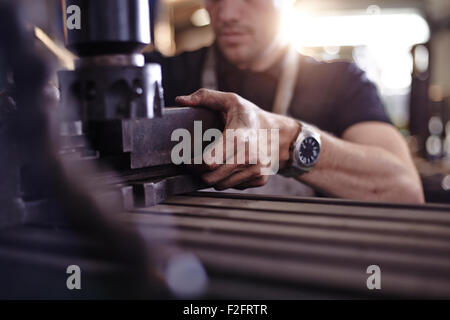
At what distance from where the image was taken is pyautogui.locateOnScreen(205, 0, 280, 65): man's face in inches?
53.1

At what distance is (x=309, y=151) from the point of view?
859mm

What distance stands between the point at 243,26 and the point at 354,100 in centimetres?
43

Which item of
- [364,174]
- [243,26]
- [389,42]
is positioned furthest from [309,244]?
[389,42]

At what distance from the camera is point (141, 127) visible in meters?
0.58

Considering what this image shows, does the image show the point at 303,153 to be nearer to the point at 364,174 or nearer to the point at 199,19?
the point at 364,174

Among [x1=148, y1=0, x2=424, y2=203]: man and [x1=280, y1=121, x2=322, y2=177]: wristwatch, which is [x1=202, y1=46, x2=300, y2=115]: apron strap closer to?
[x1=148, y1=0, x2=424, y2=203]: man

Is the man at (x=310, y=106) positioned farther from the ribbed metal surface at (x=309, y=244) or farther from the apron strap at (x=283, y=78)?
the ribbed metal surface at (x=309, y=244)

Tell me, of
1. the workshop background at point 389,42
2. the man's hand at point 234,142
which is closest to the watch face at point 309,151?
the man's hand at point 234,142

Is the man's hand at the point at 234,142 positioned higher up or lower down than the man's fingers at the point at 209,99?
lower down

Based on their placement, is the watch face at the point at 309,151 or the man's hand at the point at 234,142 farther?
the watch face at the point at 309,151

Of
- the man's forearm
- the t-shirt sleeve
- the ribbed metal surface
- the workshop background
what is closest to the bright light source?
the workshop background

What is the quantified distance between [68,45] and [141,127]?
164 millimetres

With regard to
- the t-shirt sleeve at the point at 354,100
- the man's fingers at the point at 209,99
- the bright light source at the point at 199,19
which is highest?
the bright light source at the point at 199,19

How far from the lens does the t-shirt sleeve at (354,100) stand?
4.50ft
